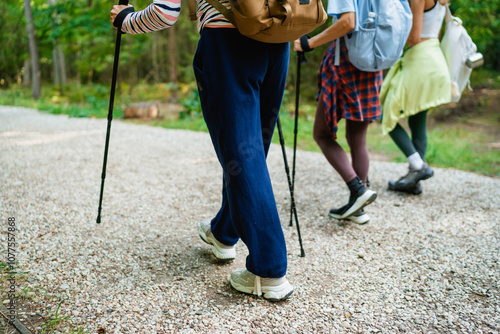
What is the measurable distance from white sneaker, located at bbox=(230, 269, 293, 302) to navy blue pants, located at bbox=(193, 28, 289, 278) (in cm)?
7

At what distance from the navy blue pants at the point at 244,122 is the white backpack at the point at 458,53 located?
8.34 feet

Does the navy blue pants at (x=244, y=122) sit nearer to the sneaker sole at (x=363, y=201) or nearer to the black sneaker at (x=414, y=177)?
the sneaker sole at (x=363, y=201)

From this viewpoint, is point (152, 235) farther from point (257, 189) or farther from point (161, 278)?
point (257, 189)

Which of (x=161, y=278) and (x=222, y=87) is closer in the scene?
(x=222, y=87)

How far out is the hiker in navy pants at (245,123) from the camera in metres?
1.66

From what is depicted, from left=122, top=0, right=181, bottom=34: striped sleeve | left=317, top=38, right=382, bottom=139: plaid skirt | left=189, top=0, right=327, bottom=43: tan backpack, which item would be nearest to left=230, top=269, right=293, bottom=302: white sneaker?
left=189, top=0, right=327, bottom=43: tan backpack

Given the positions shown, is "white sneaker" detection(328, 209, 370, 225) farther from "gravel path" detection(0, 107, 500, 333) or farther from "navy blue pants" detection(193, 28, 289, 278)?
"navy blue pants" detection(193, 28, 289, 278)

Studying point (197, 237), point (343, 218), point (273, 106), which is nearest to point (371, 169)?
point (343, 218)

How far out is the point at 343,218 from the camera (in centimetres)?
303

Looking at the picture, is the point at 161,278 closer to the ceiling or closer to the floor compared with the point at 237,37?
closer to the floor

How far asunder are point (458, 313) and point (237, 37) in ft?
5.39

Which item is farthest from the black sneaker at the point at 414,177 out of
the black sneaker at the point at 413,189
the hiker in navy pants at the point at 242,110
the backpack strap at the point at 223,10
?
the backpack strap at the point at 223,10

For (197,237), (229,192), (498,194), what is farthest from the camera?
(498,194)

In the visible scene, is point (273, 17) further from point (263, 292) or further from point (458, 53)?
point (458, 53)
